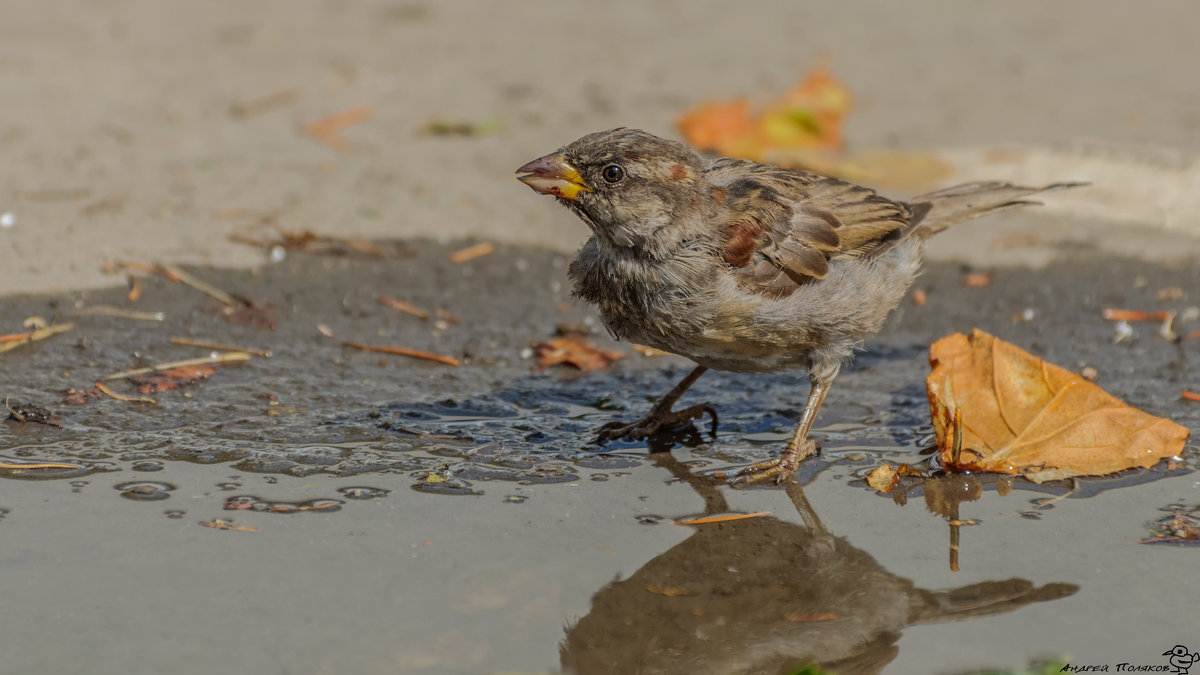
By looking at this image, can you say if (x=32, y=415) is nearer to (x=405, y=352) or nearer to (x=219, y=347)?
(x=219, y=347)

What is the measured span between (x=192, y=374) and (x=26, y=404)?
2.27 feet

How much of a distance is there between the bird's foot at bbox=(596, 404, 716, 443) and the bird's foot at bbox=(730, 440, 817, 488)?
49 centimetres

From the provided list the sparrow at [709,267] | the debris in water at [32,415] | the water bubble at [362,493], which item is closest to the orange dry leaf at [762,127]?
the sparrow at [709,267]

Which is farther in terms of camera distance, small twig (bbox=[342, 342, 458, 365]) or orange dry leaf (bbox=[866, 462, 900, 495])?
small twig (bbox=[342, 342, 458, 365])

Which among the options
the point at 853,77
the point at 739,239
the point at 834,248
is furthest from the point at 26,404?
the point at 853,77

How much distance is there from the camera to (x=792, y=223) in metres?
5.18

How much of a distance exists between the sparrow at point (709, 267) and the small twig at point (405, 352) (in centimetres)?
99

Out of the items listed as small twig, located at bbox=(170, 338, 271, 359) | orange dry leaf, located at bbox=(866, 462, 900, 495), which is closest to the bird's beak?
orange dry leaf, located at bbox=(866, 462, 900, 495)

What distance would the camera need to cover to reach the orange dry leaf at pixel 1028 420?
4.57m

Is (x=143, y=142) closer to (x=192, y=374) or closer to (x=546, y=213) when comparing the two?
(x=546, y=213)

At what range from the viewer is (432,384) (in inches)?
219

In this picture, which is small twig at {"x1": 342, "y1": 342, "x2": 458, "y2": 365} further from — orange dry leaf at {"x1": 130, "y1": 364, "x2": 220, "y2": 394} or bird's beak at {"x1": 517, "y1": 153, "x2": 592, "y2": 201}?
bird's beak at {"x1": 517, "y1": 153, "x2": 592, "y2": 201}

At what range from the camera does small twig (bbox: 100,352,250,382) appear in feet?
17.4

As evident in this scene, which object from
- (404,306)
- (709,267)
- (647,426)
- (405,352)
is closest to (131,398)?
(405,352)
